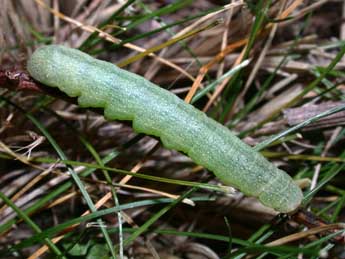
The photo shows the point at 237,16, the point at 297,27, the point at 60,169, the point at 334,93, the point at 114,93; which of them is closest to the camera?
the point at 114,93

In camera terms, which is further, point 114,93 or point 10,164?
point 10,164

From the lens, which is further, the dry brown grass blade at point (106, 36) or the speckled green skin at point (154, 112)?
the dry brown grass blade at point (106, 36)

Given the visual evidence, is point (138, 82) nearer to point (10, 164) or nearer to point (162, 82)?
point (162, 82)

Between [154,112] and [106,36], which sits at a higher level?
[106,36]

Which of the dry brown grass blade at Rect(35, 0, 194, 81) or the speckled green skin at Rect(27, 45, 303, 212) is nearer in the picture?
the speckled green skin at Rect(27, 45, 303, 212)

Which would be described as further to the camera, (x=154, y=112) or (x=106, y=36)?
(x=106, y=36)

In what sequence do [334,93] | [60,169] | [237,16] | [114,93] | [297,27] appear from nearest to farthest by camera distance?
[114,93], [60,169], [334,93], [237,16], [297,27]

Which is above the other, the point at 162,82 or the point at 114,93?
the point at 114,93

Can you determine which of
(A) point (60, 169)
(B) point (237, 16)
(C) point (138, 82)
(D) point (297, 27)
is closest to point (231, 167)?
(C) point (138, 82)
